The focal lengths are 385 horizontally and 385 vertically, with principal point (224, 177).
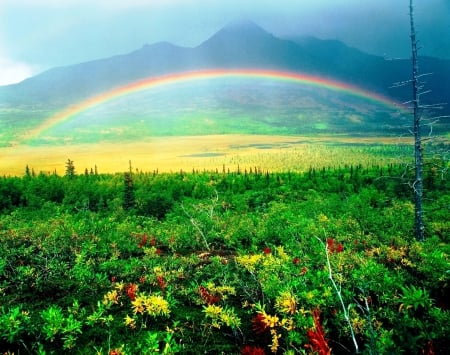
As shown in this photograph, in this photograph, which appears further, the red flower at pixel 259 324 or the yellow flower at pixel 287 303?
the red flower at pixel 259 324

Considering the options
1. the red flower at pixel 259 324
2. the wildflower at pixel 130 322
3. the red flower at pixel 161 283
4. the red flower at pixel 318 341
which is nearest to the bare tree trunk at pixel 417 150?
the red flower at pixel 259 324

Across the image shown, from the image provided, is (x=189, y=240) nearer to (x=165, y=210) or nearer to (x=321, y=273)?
(x=321, y=273)

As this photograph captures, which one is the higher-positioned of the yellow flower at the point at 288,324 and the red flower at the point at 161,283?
the yellow flower at the point at 288,324

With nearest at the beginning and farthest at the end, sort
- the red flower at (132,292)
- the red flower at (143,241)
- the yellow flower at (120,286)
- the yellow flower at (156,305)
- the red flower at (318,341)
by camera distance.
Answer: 1. the red flower at (318,341)
2. the yellow flower at (156,305)
3. the red flower at (132,292)
4. the yellow flower at (120,286)
5. the red flower at (143,241)

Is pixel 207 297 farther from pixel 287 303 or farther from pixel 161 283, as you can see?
pixel 287 303

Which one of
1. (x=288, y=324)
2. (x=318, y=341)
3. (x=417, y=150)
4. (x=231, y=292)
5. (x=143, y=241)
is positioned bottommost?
(x=143, y=241)

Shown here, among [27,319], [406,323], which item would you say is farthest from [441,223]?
[27,319]

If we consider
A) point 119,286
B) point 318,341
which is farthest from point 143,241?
point 318,341

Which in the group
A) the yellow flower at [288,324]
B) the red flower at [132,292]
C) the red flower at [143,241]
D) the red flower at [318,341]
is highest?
the red flower at [318,341]

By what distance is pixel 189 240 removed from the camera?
2138cm

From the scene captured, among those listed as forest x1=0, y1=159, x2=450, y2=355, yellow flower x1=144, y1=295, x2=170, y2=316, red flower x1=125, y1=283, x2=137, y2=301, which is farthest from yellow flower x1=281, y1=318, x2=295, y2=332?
red flower x1=125, y1=283, x2=137, y2=301

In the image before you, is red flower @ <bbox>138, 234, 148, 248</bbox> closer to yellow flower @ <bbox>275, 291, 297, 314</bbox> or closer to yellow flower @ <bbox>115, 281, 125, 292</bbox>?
yellow flower @ <bbox>115, 281, 125, 292</bbox>

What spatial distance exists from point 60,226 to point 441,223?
2083 cm

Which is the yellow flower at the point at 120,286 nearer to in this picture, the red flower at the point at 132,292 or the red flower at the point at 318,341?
the red flower at the point at 132,292
